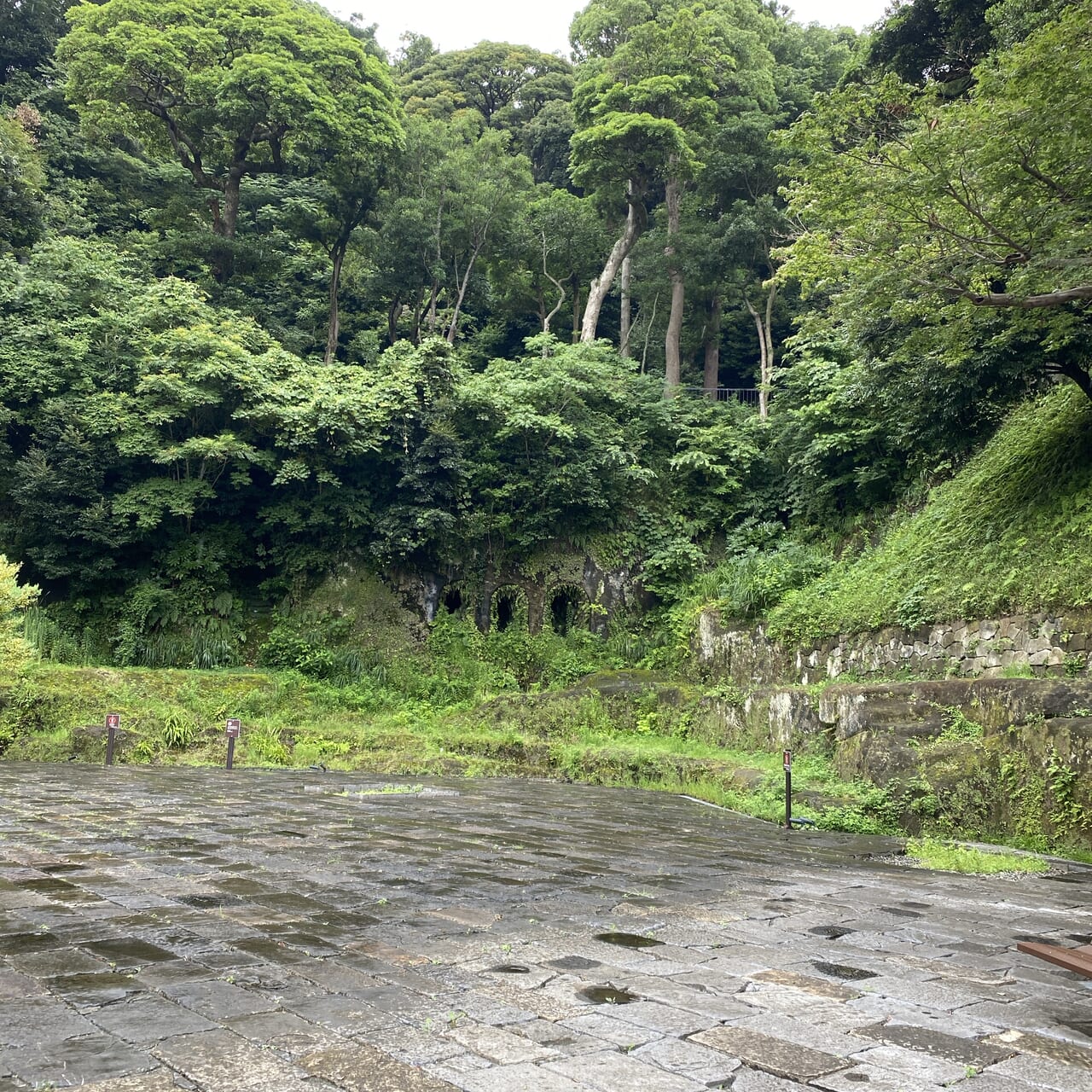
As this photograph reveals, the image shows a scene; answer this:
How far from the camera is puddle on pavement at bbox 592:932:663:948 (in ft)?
15.1

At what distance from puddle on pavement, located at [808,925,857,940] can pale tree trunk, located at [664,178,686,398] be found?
2185 cm

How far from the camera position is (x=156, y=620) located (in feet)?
68.9

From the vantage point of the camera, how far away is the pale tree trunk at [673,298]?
2639 cm

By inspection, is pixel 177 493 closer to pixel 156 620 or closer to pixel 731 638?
pixel 156 620

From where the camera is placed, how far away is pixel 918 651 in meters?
13.2

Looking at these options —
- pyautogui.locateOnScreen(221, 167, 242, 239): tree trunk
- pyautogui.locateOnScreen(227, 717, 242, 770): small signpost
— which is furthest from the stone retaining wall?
pyautogui.locateOnScreen(221, 167, 242, 239): tree trunk

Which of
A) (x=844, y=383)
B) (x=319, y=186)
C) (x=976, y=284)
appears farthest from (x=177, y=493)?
(x=976, y=284)

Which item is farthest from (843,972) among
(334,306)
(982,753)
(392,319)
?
(392,319)

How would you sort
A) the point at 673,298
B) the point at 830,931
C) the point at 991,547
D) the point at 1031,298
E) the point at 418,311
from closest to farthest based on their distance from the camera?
the point at 830,931
the point at 1031,298
the point at 991,547
the point at 673,298
the point at 418,311

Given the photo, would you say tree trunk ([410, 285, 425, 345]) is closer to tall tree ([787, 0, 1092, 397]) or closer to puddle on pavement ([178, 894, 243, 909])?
tall tree ([787, 0, 1092, 397])

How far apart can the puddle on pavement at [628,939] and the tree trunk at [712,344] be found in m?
25.1

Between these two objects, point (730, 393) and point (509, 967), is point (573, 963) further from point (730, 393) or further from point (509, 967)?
point (730, 393)

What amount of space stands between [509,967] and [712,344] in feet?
89.6

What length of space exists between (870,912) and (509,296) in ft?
98.3
